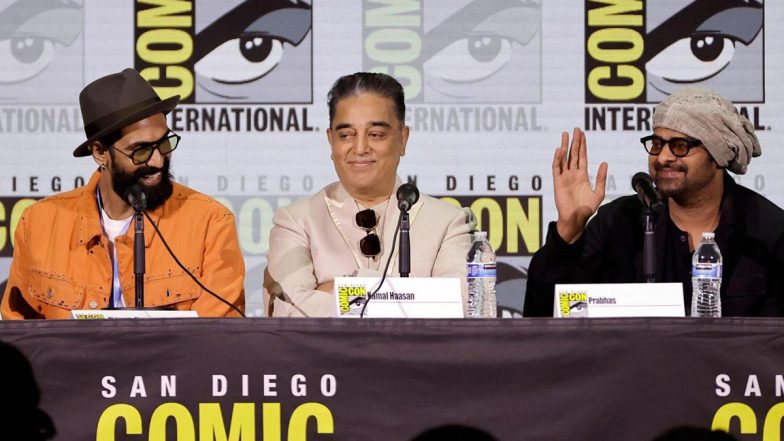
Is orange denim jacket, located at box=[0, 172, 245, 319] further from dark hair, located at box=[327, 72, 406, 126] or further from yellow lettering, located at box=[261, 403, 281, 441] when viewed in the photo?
yellow lettering, located at box=[261, 403, 281, 441]

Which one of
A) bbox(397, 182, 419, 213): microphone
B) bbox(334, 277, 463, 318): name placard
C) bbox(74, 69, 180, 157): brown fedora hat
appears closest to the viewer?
bbox(334, 277, 463, 318): name placard

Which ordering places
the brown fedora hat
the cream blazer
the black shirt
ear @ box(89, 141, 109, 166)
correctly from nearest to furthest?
the black shirt
the cream blazer
the brown fedora hat
ear @ box(89, 141, 109, 166)

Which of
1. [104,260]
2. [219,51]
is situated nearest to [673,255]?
[104,260]

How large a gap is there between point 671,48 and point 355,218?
181cm

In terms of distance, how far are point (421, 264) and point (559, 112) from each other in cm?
131

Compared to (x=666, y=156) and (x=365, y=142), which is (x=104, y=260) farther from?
(x=666, y=156)

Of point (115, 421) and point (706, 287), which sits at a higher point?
point (706, 287)

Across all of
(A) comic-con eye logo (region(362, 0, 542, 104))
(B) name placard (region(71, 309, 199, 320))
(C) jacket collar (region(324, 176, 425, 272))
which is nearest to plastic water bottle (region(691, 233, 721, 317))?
(C) jacket collar (region(324, 176, 425, 272))

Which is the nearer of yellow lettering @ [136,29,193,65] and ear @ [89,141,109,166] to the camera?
ear @ [89,141,109,166]

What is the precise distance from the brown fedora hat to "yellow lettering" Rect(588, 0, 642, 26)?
1.86 metres

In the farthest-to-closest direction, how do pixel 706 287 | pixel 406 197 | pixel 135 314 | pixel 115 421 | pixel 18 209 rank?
1. pixel 18 209
2. pixel 706 287
3. pixel 406 197
4. pixel 135 314
5. pixel 115 421

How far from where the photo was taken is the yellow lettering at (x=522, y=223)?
4879 millimetres

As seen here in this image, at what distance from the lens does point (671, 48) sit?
4.87 metres

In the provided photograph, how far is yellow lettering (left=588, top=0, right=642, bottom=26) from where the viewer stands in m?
4.86
